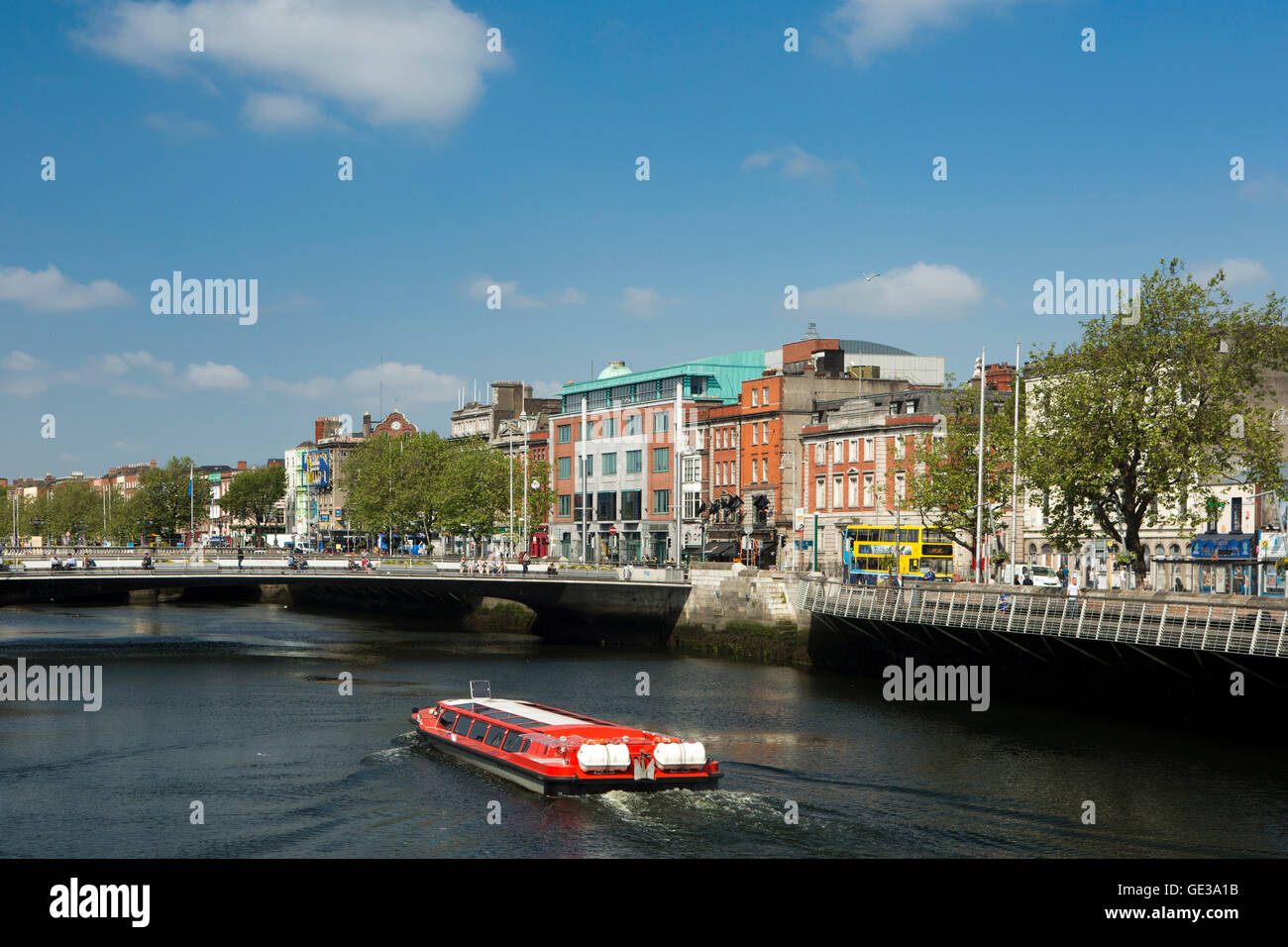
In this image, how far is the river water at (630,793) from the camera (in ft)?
120

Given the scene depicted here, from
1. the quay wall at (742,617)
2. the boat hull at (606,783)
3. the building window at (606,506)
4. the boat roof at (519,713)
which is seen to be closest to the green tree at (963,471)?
the quay wall at (742,617)

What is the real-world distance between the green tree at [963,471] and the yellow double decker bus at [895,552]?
2715mm

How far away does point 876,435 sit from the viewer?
369 feet

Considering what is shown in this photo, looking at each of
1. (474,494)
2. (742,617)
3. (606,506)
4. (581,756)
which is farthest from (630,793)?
(474,494)

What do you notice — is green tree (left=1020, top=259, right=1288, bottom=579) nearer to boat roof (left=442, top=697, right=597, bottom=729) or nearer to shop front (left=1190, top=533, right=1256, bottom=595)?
shop front (left=1190, top=533, right=1256, bottom=595)

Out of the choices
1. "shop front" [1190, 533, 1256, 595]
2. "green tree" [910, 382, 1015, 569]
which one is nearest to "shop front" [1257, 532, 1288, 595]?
"shop front" [1190, 533, 1256, 595]

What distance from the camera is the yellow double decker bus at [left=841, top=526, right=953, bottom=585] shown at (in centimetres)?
9331

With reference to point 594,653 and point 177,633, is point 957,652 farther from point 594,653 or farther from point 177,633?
point 177,633

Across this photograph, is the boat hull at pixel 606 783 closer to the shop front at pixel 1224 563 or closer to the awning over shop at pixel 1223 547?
the shop front at pixel 1224 563

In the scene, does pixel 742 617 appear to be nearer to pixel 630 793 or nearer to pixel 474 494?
pixel 630 793

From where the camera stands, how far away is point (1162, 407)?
226 feet

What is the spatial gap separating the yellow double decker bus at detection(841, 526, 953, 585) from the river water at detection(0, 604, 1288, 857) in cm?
2282
